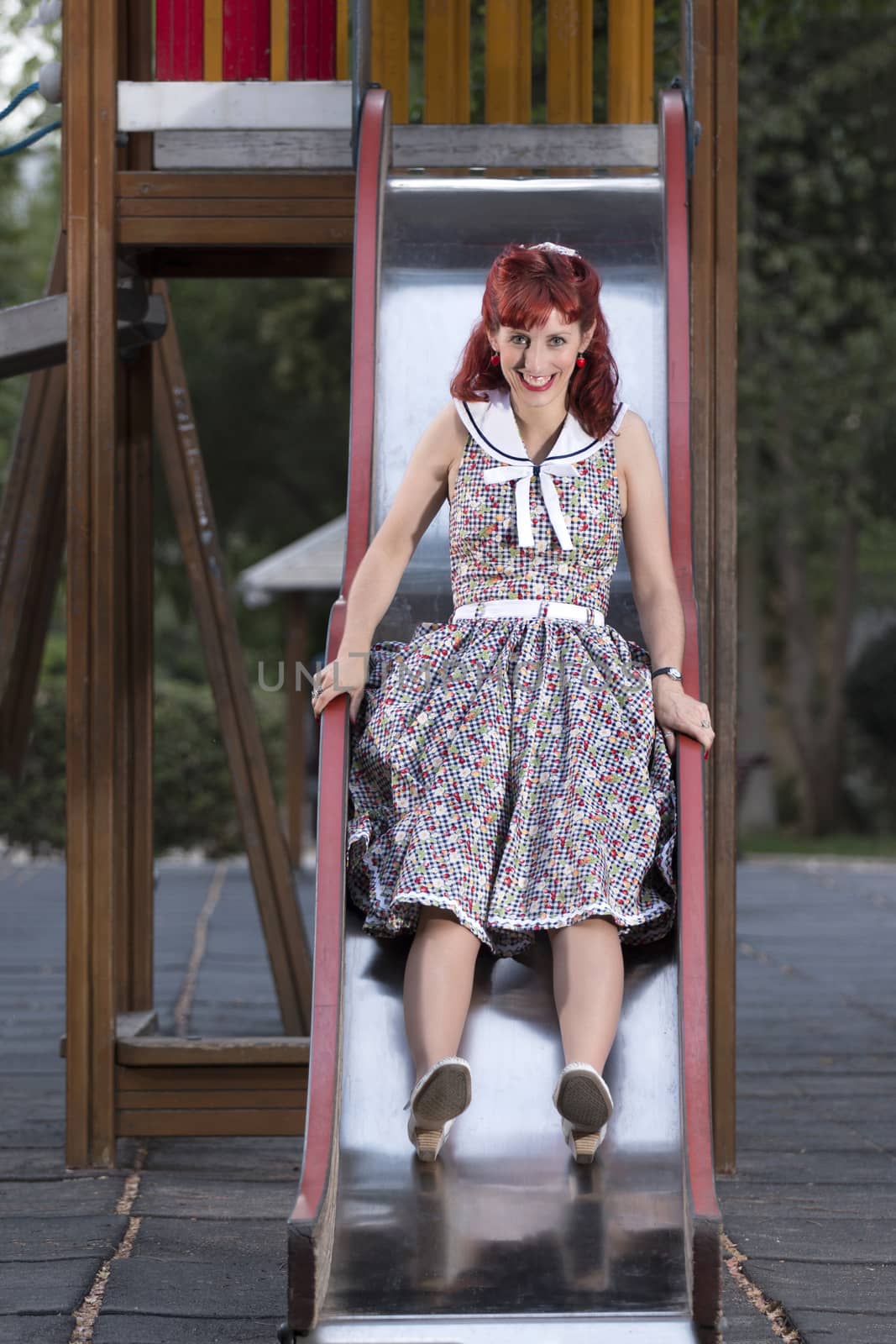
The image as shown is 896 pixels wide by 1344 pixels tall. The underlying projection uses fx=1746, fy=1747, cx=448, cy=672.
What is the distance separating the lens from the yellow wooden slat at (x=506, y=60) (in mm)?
→ 4453

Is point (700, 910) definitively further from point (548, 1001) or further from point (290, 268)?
point (290, 268)

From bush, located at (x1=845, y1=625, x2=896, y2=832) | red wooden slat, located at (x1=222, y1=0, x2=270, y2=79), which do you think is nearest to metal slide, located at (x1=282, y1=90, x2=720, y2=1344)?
red wooden slat, located at (x1=222, y1=0, x2=270, y2=79)

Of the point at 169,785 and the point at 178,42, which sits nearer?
the point at 178,42

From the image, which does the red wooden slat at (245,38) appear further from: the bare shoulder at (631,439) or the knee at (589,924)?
the knee at (589,924)

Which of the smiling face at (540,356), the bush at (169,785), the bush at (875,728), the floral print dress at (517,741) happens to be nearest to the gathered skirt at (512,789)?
the floral print dress at (517,741)

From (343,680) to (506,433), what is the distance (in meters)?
0.64

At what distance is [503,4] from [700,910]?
2.54m

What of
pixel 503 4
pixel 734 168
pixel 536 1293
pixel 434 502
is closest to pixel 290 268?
pixel 503 4

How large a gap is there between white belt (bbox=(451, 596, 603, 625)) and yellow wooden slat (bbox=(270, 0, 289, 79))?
1.78m

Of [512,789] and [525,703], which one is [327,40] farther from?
[512,789]

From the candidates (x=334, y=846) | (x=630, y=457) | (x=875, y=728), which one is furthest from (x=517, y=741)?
(x=875, y=728)

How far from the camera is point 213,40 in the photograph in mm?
4543

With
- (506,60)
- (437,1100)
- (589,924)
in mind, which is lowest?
(437,1100)

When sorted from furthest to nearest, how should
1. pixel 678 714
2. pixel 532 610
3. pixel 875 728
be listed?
pixel 875 728 → pixel 532 610 → pixel 678 714
